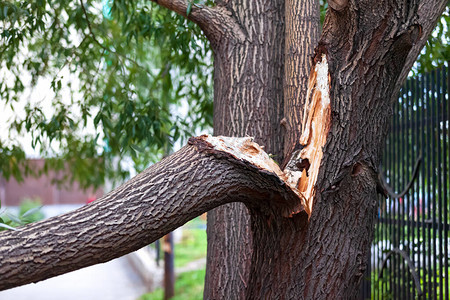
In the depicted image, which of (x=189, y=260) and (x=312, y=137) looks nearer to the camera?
(x=312, y=137)

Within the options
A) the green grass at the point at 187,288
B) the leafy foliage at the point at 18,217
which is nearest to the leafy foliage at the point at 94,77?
the leafy foliage at the point at 18,217

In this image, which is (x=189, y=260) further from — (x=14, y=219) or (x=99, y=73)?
(x=14, y=219)

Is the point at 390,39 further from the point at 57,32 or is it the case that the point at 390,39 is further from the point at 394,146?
the point at 57,32

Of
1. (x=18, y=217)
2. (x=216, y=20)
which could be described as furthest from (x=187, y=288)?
(x=18, y=217)

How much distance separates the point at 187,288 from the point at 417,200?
622 centimetres

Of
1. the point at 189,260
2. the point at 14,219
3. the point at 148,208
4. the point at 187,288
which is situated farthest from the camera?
the point at 189,260

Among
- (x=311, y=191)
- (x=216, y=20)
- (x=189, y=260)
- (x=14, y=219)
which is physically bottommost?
(x=189, y=260)

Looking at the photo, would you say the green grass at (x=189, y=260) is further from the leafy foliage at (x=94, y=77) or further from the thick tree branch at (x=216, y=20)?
the thick tree branch at (x=216, y=20)

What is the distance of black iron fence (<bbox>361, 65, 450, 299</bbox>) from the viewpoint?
163 inches

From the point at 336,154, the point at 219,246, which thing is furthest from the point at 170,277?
the point at 336,154

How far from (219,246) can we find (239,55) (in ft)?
4.14

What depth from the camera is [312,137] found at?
260 cm

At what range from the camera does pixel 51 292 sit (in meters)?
10.4

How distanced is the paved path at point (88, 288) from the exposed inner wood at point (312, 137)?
26.2 ft
